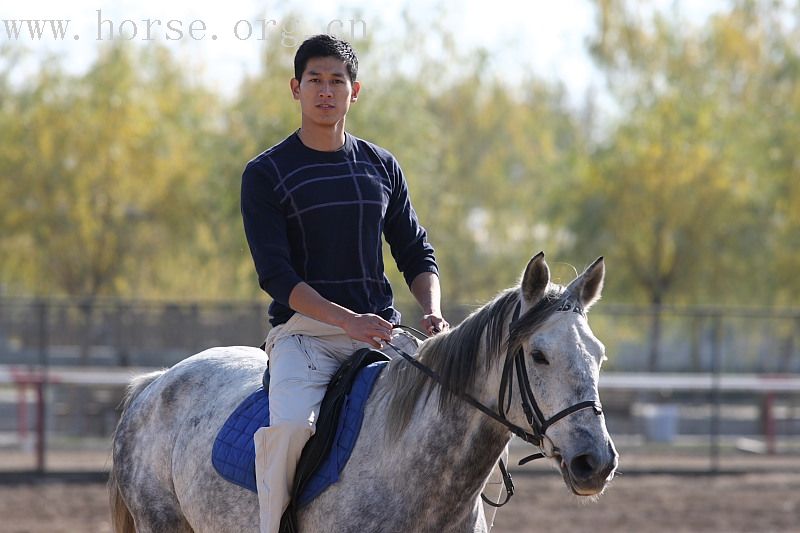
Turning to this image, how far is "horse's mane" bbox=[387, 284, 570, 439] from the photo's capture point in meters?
3.72

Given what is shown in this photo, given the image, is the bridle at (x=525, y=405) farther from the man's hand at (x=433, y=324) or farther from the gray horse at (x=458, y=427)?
the man's hand at (x=433, y=324)

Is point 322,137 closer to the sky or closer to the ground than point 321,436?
closer to the sky

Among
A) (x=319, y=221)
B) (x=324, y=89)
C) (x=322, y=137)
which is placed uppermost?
(x=324, y=89)

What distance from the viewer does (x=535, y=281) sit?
3.72 meters

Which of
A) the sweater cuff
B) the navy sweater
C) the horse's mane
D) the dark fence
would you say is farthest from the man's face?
the dark fence

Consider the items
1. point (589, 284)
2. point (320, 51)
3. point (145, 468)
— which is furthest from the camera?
point (145, 468)

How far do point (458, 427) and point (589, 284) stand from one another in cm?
65

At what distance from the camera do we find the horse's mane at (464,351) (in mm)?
3721

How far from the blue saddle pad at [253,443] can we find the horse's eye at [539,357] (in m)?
0.80

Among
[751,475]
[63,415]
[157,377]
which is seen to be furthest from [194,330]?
[157,377]

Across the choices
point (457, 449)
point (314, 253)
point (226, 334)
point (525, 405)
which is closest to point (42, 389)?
point (226, 334)

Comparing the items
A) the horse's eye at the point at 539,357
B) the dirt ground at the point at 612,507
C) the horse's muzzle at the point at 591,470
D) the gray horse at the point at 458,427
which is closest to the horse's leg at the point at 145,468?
→ the gray horse at the point at 458,427

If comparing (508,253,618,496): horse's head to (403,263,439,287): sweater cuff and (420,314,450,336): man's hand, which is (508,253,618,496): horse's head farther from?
(403,263,439,287): sweater cuff

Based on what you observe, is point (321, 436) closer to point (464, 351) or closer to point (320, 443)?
point (320, 443)
